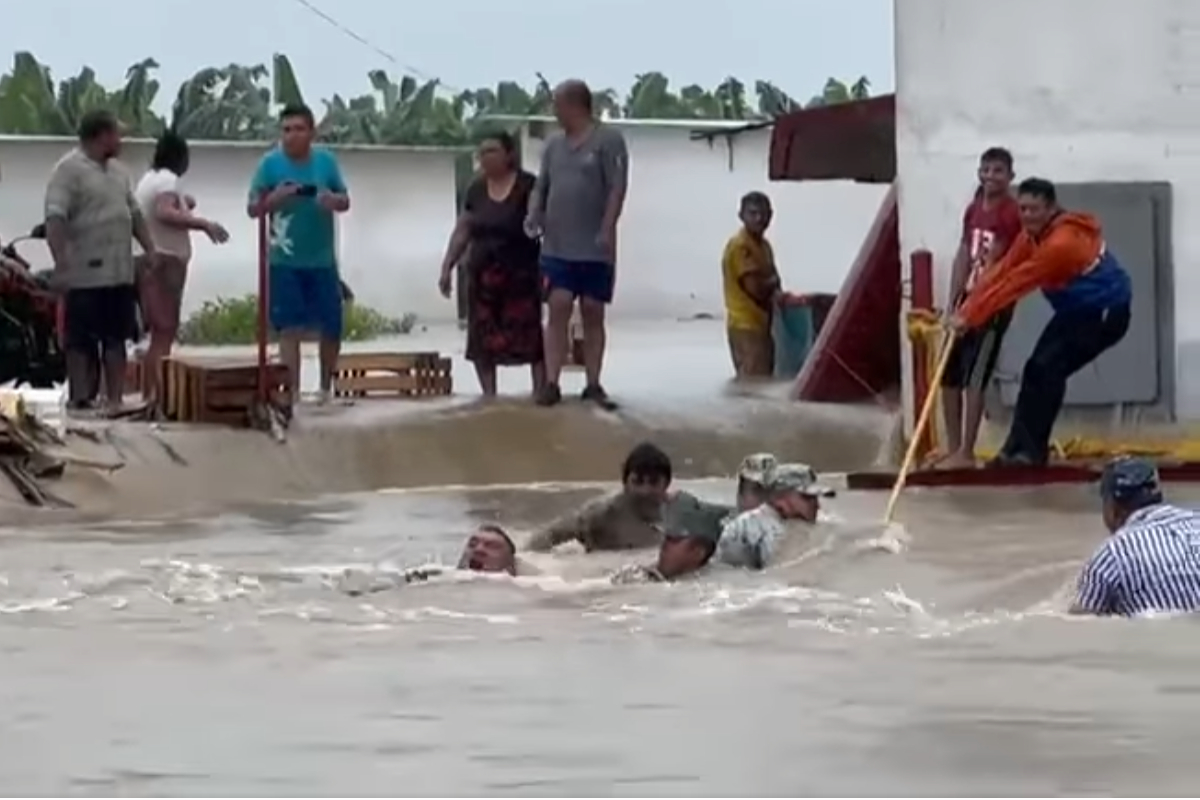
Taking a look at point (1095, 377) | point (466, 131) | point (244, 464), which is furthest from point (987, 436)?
point (466, 131)

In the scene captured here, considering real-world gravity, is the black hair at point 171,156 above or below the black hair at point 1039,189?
above

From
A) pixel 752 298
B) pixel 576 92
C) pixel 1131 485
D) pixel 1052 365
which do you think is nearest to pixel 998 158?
pixel 1052 365

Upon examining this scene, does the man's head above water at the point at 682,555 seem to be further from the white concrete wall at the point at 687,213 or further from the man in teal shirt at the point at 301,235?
the white concrete wall at the point at 687,213

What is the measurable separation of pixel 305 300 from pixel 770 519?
5.96 metres

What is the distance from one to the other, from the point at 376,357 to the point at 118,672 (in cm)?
922

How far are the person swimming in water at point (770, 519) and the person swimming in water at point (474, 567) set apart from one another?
0.82 metres

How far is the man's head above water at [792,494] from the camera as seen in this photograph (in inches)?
467

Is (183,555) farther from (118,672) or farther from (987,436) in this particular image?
(987,436)

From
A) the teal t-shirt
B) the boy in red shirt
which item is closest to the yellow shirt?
the teal t-shirt

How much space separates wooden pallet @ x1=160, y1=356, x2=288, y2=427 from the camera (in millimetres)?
16094

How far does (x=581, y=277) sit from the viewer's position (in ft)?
55.8

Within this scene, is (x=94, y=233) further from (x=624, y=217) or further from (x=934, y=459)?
(x=624, y=217)

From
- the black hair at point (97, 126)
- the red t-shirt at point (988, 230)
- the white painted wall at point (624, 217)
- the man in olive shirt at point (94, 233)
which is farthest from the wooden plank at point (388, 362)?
the white painted wall at point (624, 217)

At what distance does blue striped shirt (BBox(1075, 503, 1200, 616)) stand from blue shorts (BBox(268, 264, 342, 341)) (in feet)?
25.4
